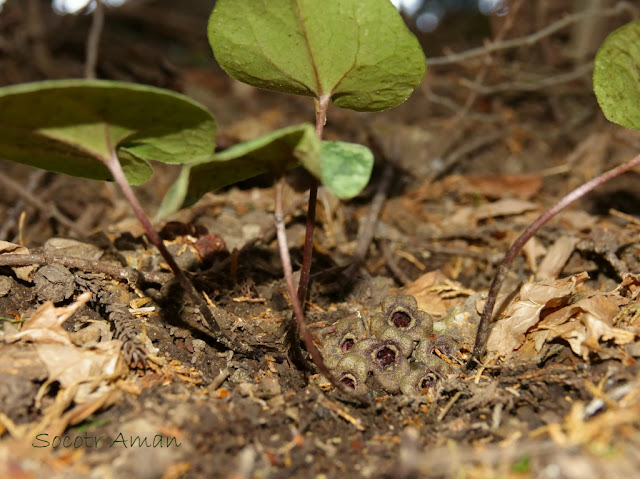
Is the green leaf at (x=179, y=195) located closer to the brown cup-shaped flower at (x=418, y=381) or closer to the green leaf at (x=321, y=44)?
the green leaf at (x=321, y=44)

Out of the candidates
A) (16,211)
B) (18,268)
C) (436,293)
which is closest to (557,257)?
(436,293)

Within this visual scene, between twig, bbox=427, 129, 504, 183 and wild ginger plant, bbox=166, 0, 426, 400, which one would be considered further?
twig, bbox=427, 129, 504, 183

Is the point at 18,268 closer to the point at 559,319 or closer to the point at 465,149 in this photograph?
the point at 559,319

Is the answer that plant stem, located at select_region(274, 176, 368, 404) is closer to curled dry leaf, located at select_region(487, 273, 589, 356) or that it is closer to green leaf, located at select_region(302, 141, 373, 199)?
green leaf, located at select_region(302, 141, 373, 199)

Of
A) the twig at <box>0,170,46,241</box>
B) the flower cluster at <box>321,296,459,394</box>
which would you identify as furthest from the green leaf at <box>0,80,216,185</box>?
the twig at <box>0,170,46,241</box>

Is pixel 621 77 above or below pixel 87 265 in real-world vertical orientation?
above
